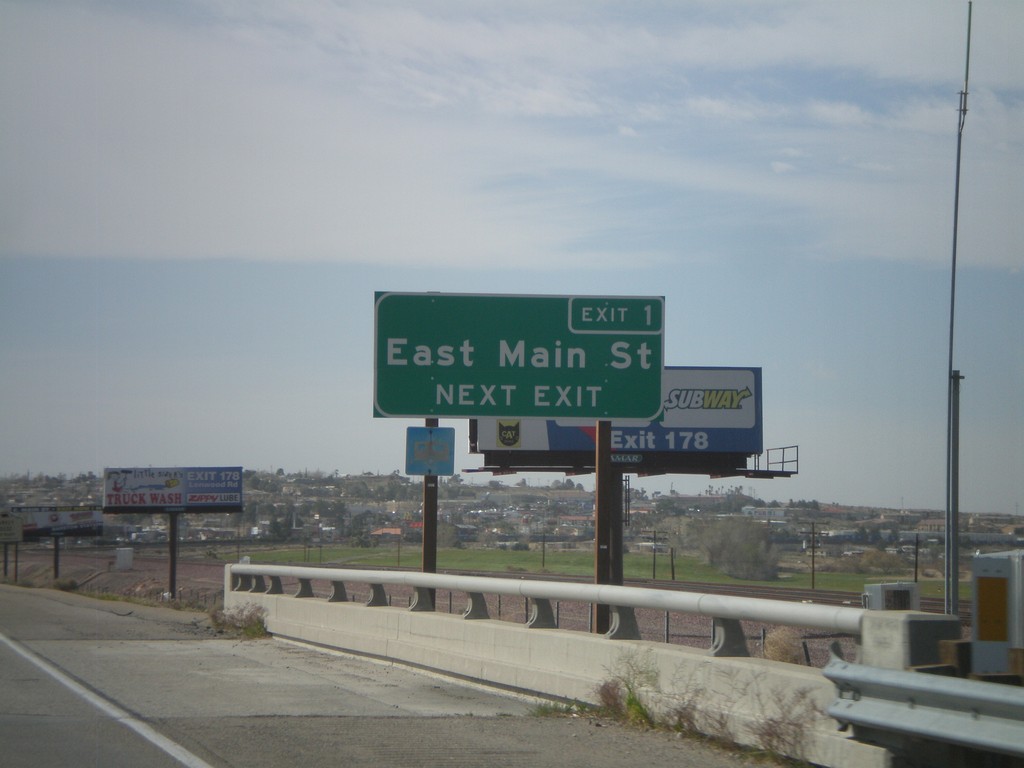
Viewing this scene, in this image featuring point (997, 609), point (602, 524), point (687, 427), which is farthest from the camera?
point (687, 427)

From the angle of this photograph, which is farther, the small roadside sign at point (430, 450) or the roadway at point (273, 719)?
the small roadside sign at point (430, 450)

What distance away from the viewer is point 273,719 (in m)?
9.44

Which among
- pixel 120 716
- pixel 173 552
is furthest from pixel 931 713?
pixel 173 552

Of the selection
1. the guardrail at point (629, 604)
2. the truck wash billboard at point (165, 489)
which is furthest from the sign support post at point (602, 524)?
the truck wash billboard at point (165, 489)

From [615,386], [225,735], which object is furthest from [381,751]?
[615,386]

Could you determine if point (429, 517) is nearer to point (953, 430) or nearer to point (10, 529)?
point (953, 430)

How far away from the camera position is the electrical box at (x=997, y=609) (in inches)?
248

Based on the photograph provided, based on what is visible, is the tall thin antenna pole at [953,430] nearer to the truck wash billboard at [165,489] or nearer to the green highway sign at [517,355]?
the green highway sign at [517,355]

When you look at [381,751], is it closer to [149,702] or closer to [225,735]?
[225,735]

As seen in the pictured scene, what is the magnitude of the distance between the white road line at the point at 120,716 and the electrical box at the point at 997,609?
5019mm

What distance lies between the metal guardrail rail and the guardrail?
59cm

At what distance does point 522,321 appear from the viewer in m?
14.6

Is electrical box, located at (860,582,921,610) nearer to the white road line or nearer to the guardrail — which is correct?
the guardrail

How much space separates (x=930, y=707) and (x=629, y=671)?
346 cm
